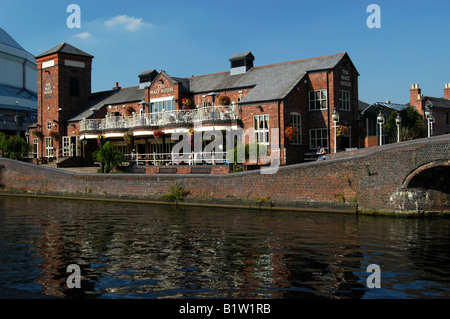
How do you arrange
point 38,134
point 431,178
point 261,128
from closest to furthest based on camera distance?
point 431,178 < point 261,128 < point 38,134

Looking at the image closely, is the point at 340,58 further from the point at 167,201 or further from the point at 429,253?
the point at 429,253

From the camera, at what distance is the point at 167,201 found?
24641 mm

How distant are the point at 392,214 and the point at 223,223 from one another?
7078 mm

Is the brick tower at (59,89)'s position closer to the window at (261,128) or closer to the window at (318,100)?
the window at (261,128)

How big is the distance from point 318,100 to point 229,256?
70.6 feet

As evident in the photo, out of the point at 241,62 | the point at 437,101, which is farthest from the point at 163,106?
the point at 437,101

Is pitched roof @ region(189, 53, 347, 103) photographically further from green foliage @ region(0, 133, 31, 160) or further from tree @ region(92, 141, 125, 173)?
green foliage @ region(0, 133, 31, 160)

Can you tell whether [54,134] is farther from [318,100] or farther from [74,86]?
[318,100]

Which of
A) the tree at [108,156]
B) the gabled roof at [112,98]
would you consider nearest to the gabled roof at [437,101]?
the gabled roof at [112,98]

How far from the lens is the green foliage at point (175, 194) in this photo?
79.6ft

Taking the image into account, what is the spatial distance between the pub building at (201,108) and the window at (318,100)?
0.07ft

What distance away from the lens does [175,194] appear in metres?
24.4
